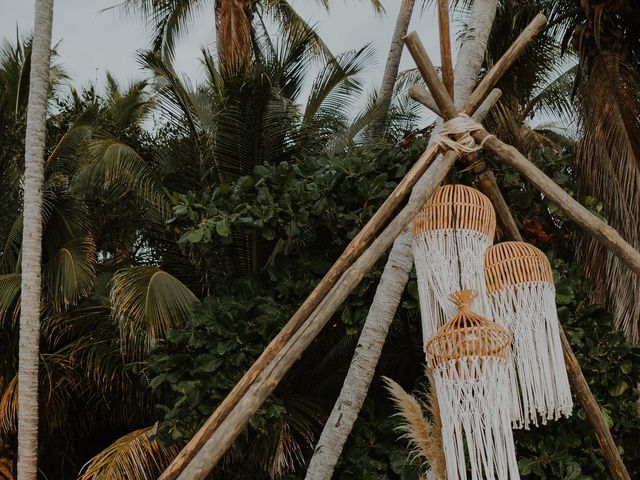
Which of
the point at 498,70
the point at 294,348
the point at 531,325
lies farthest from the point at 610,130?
the point at 294,348

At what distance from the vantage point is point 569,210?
3451 mm

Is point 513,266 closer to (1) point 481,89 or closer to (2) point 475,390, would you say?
(2) point 475,390

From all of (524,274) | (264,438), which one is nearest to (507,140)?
(264,438)

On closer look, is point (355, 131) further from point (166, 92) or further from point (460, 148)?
point (460, 148)

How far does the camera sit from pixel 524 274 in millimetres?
3342

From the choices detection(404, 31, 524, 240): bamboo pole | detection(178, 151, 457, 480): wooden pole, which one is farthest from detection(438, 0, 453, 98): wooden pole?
detection(178, 151, 457, 480): wooden pole

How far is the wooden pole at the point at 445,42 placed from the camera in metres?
3.76

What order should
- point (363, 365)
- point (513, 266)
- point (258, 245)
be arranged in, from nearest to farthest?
point (513, 266), point (363, 365), point (258, 245)

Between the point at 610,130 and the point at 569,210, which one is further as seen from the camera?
the point at 610,130

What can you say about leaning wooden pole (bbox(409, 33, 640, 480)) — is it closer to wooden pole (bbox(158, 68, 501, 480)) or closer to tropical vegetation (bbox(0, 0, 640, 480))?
wooden pole (bbox(158, 68, 501, 480))

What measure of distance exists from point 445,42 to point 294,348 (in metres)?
1.72

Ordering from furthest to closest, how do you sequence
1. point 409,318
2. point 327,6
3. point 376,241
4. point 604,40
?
1. point 327,6
2. point 604,40
3. point 409,318
4. point 376,241

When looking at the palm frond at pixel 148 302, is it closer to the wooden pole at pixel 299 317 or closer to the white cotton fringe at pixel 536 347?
the wooden pole at pixel 299 317

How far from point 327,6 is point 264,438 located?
6255 millimetres
